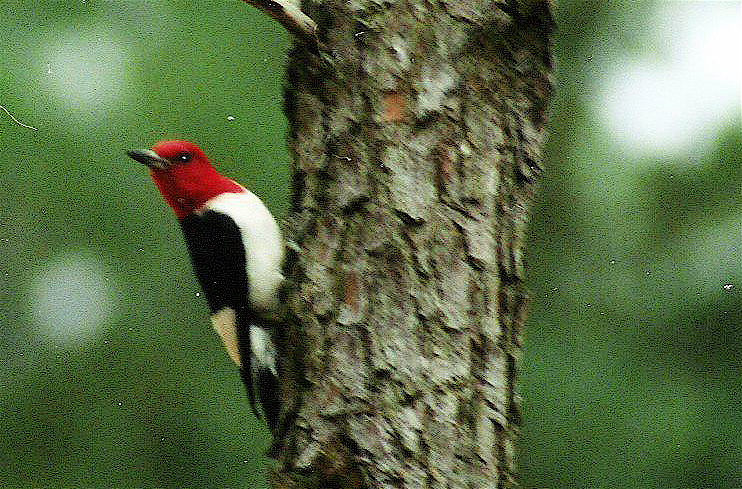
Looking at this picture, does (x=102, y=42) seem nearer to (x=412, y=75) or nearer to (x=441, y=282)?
(x=412, y=75)

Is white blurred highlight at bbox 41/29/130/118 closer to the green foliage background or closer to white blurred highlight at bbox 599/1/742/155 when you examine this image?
the green foliage background

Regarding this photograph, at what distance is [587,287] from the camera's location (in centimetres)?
119

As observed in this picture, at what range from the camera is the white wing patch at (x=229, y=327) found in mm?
919

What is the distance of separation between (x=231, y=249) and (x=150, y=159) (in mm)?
146

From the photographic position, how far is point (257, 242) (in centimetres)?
88

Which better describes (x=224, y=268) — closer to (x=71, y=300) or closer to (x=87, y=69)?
(x=71, y=300)

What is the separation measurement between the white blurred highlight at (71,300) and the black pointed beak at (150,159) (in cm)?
27

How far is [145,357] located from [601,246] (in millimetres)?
723

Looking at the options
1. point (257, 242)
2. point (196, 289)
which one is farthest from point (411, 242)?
point (196, 289)

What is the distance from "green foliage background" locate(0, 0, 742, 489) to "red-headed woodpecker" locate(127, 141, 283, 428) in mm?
135

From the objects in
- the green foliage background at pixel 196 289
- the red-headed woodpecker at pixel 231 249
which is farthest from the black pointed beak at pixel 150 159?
the green foliage background at pixel 196 289

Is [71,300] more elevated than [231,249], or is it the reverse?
[231,249]

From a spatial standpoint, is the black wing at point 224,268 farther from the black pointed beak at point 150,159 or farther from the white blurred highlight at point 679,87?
the white blurred highlight at point 679,87

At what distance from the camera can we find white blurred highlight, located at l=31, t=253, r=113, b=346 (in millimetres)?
1080
